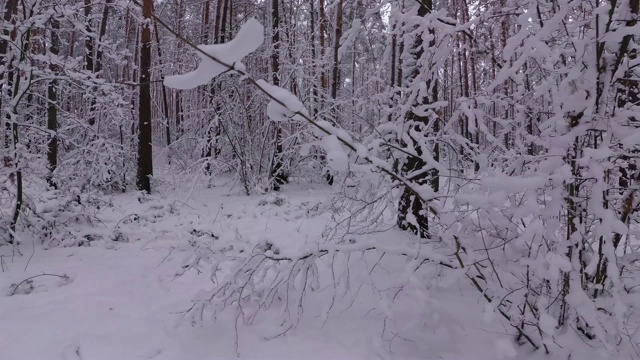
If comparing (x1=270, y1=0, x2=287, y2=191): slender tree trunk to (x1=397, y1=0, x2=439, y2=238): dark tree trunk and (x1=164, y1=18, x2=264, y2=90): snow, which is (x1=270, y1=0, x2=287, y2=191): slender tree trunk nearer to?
(x1=397, y1=0, x2=439, y2=238): dark tree trunk

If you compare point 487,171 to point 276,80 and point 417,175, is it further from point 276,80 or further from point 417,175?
point 276,80

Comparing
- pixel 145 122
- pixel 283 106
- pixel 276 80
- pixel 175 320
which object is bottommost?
pixel 175 320

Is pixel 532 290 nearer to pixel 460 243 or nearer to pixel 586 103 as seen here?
pixel 460 243

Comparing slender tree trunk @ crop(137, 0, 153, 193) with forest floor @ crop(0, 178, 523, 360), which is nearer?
forest floor @ crop(0, 178, 523, 360)

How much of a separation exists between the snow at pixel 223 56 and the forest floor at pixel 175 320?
4.69 feet

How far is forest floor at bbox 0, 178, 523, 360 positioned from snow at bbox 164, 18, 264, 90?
1430 mm

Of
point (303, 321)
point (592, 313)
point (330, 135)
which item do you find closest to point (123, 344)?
point (303, 321)

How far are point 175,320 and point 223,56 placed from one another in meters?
2.11

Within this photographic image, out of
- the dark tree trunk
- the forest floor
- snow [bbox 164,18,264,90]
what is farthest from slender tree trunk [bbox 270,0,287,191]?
snow [bbox 164,18,264,90]

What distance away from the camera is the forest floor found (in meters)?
2.33

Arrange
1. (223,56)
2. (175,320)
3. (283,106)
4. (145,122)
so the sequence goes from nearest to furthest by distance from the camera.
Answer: (223,56)
(283,106)
(175,320)
(145,122)

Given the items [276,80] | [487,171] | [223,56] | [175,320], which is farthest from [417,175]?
[276,80]

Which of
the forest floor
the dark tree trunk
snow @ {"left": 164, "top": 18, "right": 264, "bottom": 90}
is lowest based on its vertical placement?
the forest floor

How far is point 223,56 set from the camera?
122 cm
